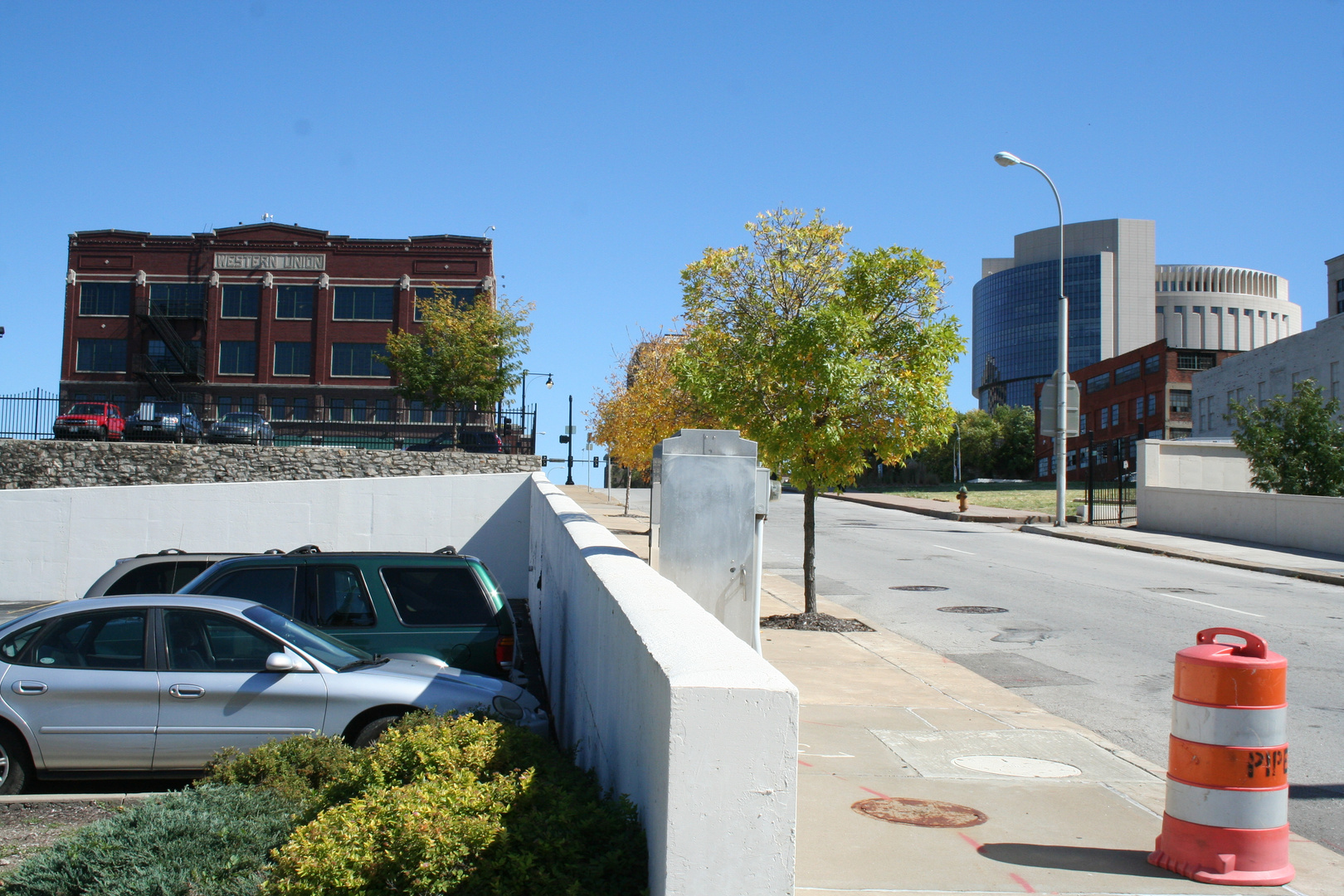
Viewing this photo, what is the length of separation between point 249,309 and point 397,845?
190ft

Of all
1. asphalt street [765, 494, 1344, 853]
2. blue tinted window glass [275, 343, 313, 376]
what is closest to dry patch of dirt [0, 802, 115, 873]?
asphalt street [765, 494, 1344, 853]

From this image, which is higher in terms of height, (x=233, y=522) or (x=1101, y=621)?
(x=233, y=522)

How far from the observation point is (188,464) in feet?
102

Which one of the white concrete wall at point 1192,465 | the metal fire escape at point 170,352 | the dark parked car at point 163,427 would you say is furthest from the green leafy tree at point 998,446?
the dark parked car at point 163,427

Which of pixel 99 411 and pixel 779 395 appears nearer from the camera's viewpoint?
pixel 779 395

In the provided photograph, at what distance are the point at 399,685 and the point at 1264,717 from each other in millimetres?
4929

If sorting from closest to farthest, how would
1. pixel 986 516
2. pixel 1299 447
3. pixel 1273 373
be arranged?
pixel 1299 447
pixel 986 516
pixel 1273 373

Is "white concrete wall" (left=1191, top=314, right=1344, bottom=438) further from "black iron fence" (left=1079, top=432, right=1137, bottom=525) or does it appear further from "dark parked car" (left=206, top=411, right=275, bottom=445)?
"dark parked car" (left=206, top=411, right=275, bottom=445)

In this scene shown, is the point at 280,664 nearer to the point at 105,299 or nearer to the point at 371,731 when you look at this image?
the point at 371,731

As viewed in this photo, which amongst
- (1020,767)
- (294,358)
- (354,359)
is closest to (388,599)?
(1020,767)

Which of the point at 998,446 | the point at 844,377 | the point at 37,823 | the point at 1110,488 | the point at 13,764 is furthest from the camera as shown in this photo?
the point at 998,446

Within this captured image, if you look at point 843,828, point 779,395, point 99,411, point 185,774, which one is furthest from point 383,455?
point 843,828

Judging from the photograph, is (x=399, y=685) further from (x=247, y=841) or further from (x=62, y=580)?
(x=62, y=580)

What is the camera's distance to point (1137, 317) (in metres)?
162
